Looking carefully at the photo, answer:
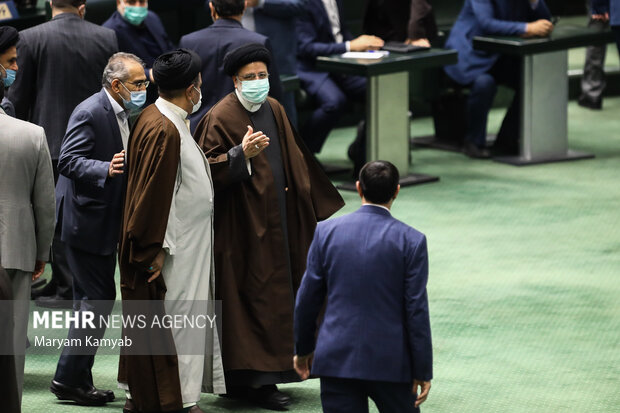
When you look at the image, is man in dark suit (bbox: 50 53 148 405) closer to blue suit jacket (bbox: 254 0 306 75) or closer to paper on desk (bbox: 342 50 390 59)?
blue suit jacket (bbox: 254 0 306 75)

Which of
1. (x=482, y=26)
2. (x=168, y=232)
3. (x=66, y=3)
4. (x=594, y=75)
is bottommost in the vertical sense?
(x=594, y=75)

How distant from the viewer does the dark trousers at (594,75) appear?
1130cm

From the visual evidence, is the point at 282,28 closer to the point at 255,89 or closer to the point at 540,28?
the point at 540,28

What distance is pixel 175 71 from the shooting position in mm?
4707

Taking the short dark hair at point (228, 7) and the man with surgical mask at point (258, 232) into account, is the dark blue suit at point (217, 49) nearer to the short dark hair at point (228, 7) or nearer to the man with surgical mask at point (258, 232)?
the short dark hair at point (228, 7)

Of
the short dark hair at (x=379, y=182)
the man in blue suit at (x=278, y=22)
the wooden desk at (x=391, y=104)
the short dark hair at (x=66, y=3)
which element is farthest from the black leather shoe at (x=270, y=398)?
the wooden desk at (x=391, y=104)

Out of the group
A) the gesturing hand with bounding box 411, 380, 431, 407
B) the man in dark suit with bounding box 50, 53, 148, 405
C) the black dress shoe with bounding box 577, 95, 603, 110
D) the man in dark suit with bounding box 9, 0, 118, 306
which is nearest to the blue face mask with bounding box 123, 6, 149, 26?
the man in dark suit with bounding box 9, 0, 118, 306

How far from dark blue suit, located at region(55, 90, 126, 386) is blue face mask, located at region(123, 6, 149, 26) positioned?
2.36 meters

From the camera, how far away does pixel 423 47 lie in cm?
910

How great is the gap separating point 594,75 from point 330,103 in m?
3.38

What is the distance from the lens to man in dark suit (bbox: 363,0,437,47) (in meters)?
9.32

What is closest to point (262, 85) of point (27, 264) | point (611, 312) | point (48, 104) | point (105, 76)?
point (105, 76)

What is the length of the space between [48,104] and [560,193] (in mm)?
3917

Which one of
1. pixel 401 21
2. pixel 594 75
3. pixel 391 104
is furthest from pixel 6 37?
pixel 594 75
